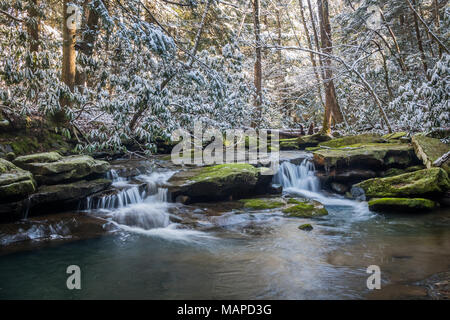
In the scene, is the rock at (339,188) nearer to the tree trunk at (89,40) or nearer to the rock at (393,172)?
the rock at (393,172)

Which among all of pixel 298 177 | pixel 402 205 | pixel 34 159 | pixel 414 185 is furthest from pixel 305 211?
pixel 34 159

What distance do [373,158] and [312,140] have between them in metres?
4.38

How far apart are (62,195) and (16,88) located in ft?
10.1

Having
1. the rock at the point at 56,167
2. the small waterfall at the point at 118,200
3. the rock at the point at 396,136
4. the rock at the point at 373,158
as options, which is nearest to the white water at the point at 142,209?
the small waterfall at the point at 118,200

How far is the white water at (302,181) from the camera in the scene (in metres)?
8.90

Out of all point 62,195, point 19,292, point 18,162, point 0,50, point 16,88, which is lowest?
point 19,292

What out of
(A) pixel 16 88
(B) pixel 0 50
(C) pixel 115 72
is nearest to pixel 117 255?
(C) pixel 115 72

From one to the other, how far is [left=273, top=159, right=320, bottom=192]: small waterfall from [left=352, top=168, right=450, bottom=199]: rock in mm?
2033

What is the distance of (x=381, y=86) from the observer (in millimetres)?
14953

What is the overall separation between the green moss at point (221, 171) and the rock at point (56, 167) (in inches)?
108

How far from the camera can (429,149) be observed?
8281 mm

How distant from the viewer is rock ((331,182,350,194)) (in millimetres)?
8977

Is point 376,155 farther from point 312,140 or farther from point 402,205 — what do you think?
point 312,140
